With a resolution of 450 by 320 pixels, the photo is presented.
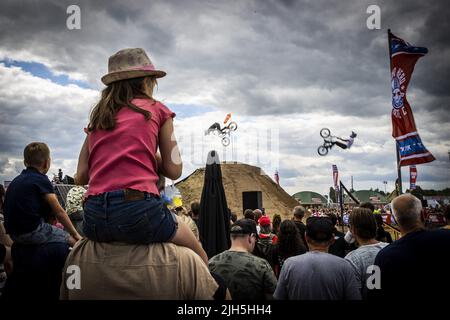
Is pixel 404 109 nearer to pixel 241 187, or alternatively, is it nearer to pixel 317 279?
pixel 317 279

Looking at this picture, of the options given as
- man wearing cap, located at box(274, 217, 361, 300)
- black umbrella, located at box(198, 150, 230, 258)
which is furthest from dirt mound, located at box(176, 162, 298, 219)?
man wearing cap, located at box(274, 217, 361, 300)

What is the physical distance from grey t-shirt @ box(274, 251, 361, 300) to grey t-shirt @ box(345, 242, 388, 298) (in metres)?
0.53

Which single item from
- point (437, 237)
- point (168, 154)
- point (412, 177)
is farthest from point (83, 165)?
point (412, 177)

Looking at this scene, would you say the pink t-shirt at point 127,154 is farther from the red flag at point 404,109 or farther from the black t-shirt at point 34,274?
the red flag at point 404,109

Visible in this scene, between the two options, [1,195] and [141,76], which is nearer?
[141,76]

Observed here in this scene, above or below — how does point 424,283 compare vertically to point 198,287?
below

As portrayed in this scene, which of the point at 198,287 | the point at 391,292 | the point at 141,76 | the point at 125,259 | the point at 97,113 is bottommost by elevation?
the point at 391,292
